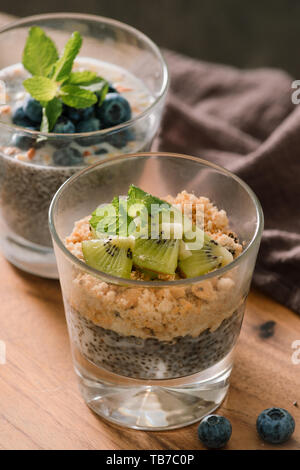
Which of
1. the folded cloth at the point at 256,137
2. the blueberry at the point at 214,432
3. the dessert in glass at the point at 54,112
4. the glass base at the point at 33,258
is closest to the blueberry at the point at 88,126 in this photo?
the dessert in glass at the point at 54,112

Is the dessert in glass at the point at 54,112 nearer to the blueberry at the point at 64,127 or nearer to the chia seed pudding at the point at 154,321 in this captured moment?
the blueberry at the point at 64,127

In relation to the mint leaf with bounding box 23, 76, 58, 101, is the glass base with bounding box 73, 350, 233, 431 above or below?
below

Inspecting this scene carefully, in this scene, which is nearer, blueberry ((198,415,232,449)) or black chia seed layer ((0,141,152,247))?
blueberry ((198,415,232,449))

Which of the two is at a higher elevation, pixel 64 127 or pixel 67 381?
pixel 64 127

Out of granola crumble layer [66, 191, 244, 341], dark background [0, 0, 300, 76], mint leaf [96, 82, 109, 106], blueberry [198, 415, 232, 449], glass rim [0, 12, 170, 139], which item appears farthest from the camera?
dark background [0, 0, 300, 76]

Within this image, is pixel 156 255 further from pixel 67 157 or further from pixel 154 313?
pixel 67 157

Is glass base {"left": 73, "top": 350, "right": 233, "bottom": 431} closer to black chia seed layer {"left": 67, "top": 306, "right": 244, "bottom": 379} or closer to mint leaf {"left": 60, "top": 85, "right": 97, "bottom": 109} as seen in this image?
black chia seed layer {"left": 67, "top": 306, "right": 244, "bottom": 379}

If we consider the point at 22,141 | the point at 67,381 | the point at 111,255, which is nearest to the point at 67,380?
the point at 67,381

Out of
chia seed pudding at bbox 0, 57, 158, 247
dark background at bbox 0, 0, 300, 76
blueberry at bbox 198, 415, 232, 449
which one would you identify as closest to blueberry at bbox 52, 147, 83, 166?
chia seed pudding at bbox 0, 57, 158, 247
